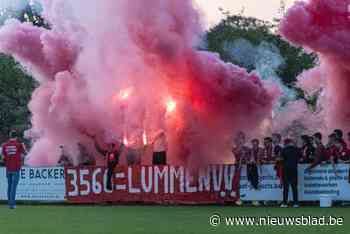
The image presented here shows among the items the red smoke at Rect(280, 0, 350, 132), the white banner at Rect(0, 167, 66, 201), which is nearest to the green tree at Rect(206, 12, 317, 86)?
the red smoke at Rect(280, 0, 350, 132)

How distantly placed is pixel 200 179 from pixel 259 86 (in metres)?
4.07

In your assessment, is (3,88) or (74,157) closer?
(74,157)

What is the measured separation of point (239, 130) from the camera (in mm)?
26531

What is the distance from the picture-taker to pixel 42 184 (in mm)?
25500

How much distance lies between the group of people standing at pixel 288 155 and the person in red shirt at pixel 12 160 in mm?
5630

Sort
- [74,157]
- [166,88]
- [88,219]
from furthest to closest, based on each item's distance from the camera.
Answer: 1. [74,157]
2. [166,88]
3. [88,219]

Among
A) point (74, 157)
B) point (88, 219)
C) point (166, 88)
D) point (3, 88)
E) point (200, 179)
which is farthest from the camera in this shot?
point (3, 88)

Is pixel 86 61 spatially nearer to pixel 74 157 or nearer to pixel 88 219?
pixel 74 157

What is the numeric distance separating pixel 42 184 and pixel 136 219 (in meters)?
7.93

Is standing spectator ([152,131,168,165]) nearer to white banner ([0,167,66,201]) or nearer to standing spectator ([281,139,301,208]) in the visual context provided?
white banner ([0,167,66,201])

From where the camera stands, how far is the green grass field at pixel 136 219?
1539 cm

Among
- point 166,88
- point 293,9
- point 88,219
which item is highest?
point 293,9

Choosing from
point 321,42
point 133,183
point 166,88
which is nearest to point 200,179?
point 133,183

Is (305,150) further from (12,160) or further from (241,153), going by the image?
(12,160)
